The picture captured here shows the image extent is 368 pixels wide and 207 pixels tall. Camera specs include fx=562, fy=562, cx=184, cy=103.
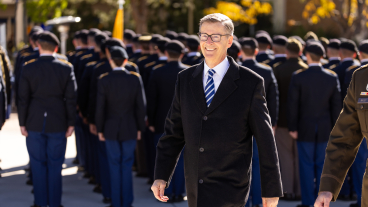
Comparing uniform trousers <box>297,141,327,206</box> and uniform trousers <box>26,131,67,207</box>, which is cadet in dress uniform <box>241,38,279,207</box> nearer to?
uniform trousers <box>297,141,327,206</box>

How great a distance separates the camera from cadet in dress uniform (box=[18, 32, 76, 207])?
6863 mm

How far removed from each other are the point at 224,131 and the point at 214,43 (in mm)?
563

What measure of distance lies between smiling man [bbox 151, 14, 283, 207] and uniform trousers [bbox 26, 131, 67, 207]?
359 centimetres

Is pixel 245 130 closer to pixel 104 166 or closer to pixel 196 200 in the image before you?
pixel 196 200

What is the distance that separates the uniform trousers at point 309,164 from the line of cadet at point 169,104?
1 cm

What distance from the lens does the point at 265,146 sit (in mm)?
3545

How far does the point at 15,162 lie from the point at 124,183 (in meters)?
4.23

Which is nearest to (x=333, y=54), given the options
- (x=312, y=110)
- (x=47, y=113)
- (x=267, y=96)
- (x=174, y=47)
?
(x=312, y=110)

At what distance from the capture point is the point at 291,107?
24.0 feet

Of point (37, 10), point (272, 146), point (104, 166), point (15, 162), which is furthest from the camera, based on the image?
point (37, 10)

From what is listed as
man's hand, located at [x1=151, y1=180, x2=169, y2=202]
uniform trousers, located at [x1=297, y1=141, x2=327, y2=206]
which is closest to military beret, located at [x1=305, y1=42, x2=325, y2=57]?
uniform trousers, located at [x1=297, y1=141, x2=327, y2=206]

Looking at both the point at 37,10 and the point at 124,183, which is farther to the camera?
the point at 37,10

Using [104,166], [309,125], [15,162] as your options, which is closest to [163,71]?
[104,166]

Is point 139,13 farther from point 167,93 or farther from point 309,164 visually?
point 309,164
